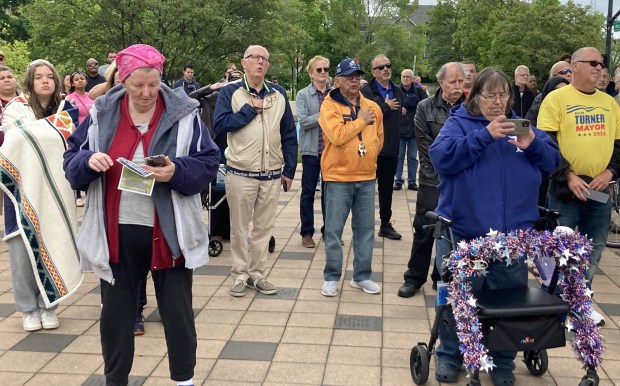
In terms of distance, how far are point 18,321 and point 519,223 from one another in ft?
12.2

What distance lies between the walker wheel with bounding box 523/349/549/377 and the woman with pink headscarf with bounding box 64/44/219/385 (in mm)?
2083

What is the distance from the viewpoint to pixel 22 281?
485 centimetres

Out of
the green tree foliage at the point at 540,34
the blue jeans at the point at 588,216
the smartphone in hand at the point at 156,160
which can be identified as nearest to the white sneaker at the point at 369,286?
the blue jeans at the point at 588,216

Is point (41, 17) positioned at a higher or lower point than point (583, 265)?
higher

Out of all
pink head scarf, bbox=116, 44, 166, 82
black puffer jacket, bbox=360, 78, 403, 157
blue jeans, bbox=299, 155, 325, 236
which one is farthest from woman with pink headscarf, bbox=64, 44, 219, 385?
black puffer jacket, bbox=360, 78, 403, 157

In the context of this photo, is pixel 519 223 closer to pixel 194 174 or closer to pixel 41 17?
pixel 194 174

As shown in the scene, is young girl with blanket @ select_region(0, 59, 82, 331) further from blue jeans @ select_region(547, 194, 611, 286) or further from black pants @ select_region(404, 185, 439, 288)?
blue jeans @ select_region(547, 194, 611, 286)

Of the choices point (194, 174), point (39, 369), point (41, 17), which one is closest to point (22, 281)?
point (39, 369)

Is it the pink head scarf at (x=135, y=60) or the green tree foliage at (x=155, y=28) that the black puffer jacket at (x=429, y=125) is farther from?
the green tree foliage at (x=155, y=28)

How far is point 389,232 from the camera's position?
→ 7.89 meters

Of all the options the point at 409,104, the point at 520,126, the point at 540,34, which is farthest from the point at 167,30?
the point at 520,126

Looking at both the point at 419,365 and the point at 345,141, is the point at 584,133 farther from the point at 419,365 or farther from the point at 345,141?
the point at 419,365

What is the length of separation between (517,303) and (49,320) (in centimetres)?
331

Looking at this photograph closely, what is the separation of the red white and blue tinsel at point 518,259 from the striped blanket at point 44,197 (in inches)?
111
